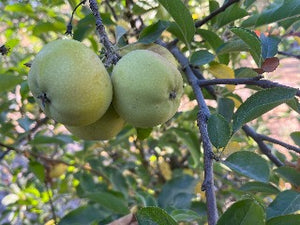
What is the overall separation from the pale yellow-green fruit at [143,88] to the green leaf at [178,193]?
Result: 2.03 ft

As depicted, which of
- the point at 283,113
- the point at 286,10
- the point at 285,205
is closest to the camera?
the point at 285,205

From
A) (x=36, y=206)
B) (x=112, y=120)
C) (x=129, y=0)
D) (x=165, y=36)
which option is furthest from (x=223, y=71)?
(x=36, y=206)

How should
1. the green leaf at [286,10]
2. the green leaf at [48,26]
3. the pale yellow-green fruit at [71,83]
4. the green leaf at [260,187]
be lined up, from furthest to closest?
the green leaf at [48,26] → the green leaf at [260,187] → the green leaf at [286,10] → the pale yellow-green fruit at [71,83]

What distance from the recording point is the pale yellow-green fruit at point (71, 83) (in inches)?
29.3

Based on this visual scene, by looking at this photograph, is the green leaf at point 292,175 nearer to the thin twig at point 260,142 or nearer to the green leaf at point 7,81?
the thin twig at point 260,142

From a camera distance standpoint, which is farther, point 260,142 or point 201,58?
point 260,142

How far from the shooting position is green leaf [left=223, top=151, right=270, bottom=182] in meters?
0.76

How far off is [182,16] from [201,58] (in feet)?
0.40

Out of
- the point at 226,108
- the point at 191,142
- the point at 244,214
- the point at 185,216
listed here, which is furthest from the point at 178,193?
the point at 244,214

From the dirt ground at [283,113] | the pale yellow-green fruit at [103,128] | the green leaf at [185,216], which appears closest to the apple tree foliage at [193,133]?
the green leaf at [185,216]

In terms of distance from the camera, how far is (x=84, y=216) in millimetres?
1247

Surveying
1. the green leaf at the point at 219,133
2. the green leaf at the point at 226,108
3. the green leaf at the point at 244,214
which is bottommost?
the green leaf at the point at 226,108

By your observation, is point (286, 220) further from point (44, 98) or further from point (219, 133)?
point (44, 98)

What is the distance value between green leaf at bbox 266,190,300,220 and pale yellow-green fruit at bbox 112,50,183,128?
0.29 meters
